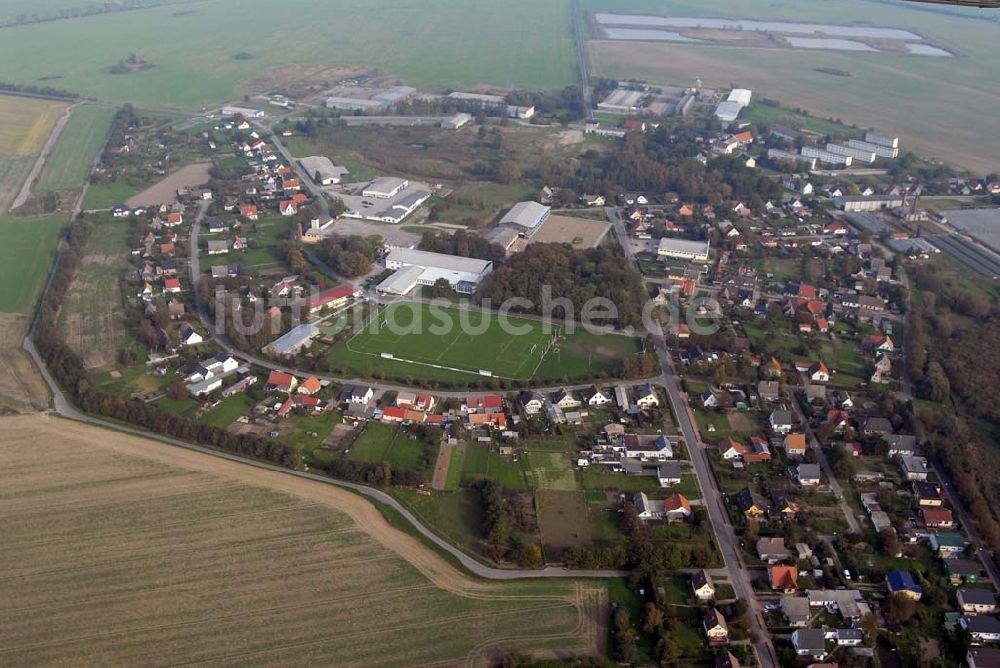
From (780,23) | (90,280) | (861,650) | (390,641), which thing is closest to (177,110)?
(90,280)

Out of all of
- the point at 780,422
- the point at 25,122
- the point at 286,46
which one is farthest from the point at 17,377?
the point at 286,46

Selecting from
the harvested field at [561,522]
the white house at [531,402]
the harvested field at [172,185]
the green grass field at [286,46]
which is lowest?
the harvested field at [172,185]

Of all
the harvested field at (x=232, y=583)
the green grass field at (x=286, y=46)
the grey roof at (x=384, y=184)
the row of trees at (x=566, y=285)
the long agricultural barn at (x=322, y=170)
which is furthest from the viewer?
the green grass field at (x=286, y=46)

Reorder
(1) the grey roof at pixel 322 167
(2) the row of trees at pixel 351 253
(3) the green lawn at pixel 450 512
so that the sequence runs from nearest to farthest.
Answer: (3) the green lawn at pixel 450 512
(2) the row of trees at pixel 351 253
(1) the grey roof at pixel 322 167

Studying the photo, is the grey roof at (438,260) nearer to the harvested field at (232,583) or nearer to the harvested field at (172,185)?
the harvested field at (232,583)

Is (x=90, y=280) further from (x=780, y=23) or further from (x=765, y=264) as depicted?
(x=780, y=23)

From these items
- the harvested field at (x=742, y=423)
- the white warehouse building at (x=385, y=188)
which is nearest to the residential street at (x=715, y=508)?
the harvested field at (x=742, y=423)

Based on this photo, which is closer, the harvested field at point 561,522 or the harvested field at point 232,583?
the harvested field at point 232,583
